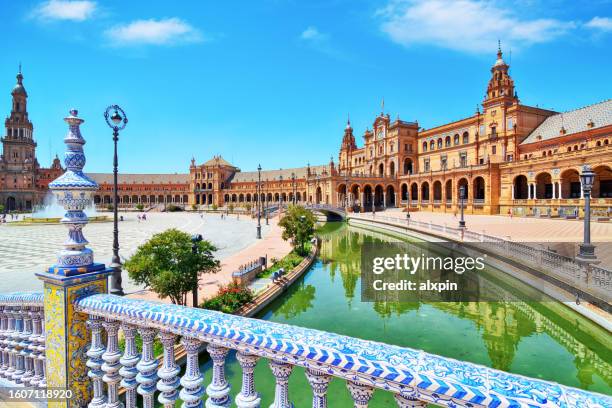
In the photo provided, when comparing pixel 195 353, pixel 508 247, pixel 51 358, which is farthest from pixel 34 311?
pixel 508 247

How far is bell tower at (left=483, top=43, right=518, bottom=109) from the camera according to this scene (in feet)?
166

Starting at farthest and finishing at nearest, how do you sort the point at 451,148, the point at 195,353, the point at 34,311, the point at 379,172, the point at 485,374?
1. the point at 379,172
2. the point at 451,148
3. the point at 34,311
4. the point at 195,353
5. the point at 485,374

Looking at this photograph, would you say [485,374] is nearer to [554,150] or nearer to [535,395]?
[535,395]

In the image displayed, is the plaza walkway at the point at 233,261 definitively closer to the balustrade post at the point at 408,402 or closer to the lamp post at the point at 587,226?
the balustrade post at the point at 408,402

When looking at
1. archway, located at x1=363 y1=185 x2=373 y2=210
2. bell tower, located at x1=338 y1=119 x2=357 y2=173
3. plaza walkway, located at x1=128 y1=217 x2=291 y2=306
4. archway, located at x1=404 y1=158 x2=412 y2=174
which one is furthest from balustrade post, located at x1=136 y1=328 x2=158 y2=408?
bell tower, located at x1=338 y1=119 x2=357 y2=173

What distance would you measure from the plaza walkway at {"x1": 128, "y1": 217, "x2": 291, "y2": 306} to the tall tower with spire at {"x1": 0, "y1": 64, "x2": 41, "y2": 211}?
91.3 meters

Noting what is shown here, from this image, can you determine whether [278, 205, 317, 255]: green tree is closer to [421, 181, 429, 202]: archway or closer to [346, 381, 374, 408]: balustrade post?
[346, 381, 374, 408]: balustrade post

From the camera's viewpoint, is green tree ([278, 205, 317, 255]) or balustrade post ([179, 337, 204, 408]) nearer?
balustrade post ([179, 337, 204, 408])

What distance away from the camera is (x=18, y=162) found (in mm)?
87875

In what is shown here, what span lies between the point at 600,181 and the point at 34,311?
165 feet

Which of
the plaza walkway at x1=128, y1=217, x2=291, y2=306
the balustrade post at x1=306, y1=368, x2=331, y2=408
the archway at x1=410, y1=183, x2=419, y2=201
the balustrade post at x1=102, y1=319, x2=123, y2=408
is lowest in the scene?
the plaza walkway at x1=128, y1=217, x2=291, y2=306

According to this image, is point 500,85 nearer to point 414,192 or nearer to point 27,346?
point 414,192

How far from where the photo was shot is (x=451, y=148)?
60281 millimetres

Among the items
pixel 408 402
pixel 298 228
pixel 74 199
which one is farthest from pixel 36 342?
pixel 298 228
